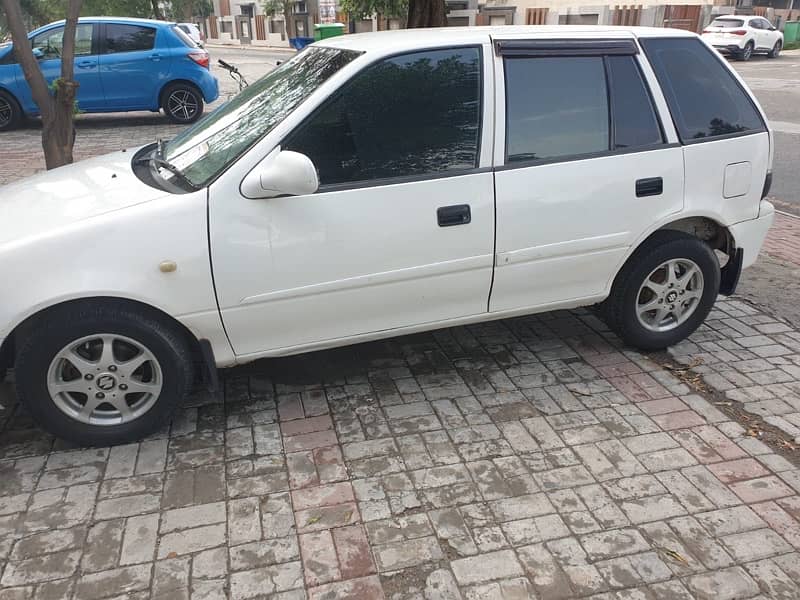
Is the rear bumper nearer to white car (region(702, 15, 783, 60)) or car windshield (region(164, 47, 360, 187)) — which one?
car windshield (region(164, 47, 360, 187))

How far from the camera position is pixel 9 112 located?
11.5 m

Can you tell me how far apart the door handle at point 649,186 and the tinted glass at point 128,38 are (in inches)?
404

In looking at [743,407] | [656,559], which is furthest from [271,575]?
[743,407]

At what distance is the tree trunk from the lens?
802cm

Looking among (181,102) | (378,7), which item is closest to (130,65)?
(181,102)

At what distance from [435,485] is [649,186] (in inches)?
→ 79.2

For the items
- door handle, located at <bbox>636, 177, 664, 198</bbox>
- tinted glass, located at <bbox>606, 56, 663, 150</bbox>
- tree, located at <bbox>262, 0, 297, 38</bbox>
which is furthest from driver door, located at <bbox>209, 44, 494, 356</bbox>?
tree, located at <bbox>262, 0, 297, 38</bbox>

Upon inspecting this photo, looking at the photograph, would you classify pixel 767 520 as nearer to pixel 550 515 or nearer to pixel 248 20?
pixel 550 515

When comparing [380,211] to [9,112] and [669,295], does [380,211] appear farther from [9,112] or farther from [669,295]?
[9,112]

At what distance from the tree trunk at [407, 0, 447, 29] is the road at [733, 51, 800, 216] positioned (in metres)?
4.52

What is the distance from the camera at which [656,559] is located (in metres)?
2.60

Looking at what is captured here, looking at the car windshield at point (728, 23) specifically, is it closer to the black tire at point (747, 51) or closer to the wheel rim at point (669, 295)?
the black tire at point (747, 51)

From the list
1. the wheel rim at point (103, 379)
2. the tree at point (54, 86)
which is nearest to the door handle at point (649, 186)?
the wheel rim at point (103, 379)

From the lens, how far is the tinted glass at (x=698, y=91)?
3.78m
